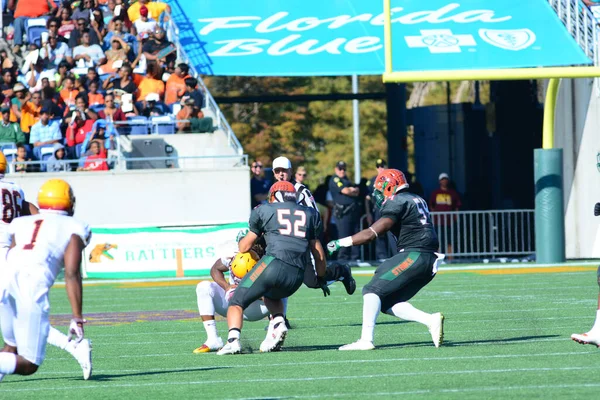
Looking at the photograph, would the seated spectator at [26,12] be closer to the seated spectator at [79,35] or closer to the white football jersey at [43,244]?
the seated spectator at [79,35]

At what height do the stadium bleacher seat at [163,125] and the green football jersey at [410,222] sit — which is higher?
the stadium bleacher seat at [163,125]

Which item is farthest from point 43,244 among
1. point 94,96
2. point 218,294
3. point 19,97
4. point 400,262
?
point 19,97

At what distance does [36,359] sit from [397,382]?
2.37 metres

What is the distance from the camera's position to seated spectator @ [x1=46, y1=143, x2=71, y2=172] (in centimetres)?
2133

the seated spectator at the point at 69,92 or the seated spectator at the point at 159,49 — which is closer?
the seated spectator at the point at 69,92

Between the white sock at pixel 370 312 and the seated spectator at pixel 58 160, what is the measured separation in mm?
12274

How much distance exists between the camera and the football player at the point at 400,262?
32.9 feet

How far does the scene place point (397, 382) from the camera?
7.95 metres

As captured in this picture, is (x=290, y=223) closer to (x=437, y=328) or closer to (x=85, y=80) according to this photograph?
(x=437, y=328)

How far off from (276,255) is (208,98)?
1453 centimetres

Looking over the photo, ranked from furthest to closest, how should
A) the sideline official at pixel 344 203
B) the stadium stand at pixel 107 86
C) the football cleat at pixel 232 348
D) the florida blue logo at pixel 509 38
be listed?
1. the florida blue logo at pixel 509 38
2. the stadium stand at pixel 107 86
3. the sideline official at pixel 344 203
4. the football cleat at pixel 232 348

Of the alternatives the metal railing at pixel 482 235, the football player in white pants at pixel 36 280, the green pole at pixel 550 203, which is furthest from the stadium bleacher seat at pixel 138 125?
the football player in white pants at pixel 36 280

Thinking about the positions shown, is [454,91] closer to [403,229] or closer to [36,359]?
[403,229]

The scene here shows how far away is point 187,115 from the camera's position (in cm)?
2302
